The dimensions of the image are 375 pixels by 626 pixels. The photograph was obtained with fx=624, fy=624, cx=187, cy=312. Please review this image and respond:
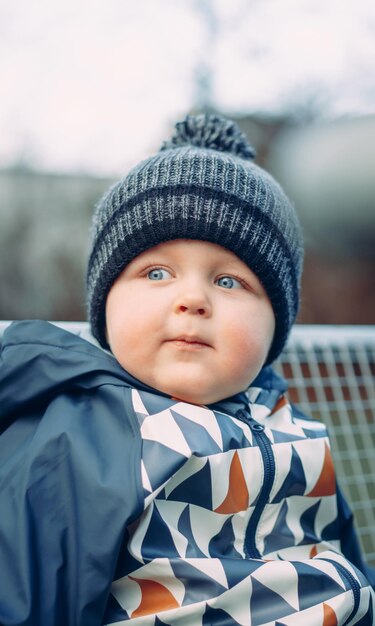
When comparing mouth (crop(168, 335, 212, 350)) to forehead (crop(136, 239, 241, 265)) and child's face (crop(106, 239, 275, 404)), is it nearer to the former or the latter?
child's face (crop(106, 239, 275, 404))

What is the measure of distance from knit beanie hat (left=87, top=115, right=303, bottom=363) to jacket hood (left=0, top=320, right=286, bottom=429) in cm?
11

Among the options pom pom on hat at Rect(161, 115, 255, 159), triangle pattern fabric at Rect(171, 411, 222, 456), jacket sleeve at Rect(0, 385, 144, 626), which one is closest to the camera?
jacket sleeve at Rect(0, 385, 144, 626)

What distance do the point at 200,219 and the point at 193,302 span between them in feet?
0.42

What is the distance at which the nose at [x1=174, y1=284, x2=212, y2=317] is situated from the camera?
0.78 metres

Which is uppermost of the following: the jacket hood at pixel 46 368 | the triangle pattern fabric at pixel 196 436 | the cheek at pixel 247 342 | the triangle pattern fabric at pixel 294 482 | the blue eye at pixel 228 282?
the blue eye at pixel 228 282

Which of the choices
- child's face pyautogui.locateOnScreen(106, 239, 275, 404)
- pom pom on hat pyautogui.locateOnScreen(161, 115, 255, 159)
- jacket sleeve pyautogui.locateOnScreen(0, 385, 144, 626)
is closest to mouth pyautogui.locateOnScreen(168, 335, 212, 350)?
child's face pyautogui.locateOnScreen(106, 239, 275, 404)

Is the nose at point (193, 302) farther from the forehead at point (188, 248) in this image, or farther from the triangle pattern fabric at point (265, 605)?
the triangle pattern fabric at point (265, 605)

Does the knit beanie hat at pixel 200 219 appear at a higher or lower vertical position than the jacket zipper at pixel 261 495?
higher

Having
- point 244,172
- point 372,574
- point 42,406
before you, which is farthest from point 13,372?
point 372,574

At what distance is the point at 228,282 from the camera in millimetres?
858

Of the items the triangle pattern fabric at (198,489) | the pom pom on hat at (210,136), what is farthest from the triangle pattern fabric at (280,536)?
the pom pom on hat at (210,136)

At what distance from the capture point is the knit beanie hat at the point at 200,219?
2.79 feet

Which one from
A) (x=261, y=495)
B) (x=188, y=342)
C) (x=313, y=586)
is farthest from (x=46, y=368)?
(x=313, y=586)

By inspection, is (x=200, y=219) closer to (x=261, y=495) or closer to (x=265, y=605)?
(x=261, y=495)
